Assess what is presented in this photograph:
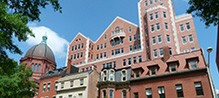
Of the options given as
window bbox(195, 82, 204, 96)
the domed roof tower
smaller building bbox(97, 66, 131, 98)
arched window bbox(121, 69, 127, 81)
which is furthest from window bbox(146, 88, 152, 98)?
the domed roof tower

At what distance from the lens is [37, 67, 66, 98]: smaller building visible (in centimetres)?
4122

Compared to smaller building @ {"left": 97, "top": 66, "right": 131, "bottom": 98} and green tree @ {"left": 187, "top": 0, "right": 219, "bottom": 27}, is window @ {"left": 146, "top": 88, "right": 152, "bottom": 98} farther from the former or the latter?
green tree @ {"left": 187, "top": 0, "right": 219, "bottom": 27}

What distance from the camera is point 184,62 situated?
1161 inches

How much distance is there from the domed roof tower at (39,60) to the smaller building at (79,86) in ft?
99.2

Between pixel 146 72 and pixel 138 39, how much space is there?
76.2ft

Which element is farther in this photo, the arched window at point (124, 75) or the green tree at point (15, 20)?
the arched window at point (124, 75)

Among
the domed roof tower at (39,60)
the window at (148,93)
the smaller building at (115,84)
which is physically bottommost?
the window at (148,93)

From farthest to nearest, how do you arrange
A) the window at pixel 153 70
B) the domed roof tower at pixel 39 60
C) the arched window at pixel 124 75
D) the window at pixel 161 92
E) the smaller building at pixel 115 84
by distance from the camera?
1. the domed roof tower at pixel 39 60
2. the arched window at pixel 124 75
3. the smaller building at pixel 115 84
4. the window at pixel 153 70
5. the window at pixel 161 92

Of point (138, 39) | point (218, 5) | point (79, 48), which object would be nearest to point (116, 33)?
point (138, 39)

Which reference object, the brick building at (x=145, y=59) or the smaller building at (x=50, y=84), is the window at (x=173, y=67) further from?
the smaller building at (x=50, y=84)

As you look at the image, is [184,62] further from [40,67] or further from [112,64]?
[40,67]

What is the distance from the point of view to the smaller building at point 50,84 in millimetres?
41222

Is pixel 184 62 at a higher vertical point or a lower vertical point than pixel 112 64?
lower

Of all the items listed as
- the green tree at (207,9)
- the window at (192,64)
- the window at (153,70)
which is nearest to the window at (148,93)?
the window at (153,70)
